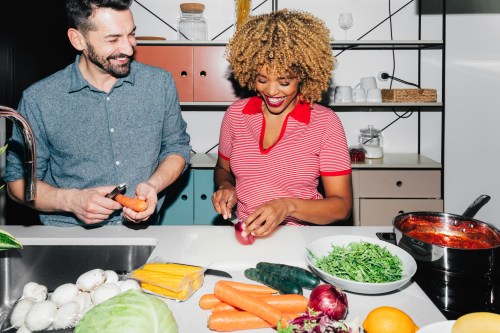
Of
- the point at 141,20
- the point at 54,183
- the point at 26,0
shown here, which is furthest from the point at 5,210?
the point at 141,20

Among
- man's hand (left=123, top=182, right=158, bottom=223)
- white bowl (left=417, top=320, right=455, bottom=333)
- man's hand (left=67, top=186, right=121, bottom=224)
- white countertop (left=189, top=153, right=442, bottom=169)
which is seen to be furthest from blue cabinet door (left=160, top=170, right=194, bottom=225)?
white bowl (left=417, top=320, right=455, bottom=333)

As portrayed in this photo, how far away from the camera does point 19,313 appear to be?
42.4 inches

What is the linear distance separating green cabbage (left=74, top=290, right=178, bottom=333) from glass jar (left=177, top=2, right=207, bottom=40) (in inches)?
123

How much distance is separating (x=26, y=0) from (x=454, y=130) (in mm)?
3590

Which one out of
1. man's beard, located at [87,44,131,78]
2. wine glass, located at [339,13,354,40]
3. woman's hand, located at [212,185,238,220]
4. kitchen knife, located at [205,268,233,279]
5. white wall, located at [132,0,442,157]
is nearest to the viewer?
kitchen knife, located at [205,268,233,279]

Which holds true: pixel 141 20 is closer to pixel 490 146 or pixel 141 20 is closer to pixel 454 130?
pixel 454 130

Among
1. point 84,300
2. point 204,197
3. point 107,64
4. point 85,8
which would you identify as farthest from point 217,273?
point 204,197

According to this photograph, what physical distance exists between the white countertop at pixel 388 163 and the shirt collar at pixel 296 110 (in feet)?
4.69

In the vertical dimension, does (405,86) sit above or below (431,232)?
above

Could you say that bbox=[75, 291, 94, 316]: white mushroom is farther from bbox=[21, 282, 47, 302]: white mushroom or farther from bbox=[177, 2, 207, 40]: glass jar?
bbox=[177, 2, 207, 40]: glass jar

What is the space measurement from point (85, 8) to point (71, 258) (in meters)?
1.02

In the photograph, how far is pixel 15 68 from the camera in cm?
271

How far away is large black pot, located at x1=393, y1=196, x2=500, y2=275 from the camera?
1.22 metres

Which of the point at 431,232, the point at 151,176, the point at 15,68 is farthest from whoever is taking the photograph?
the point at 15,68
